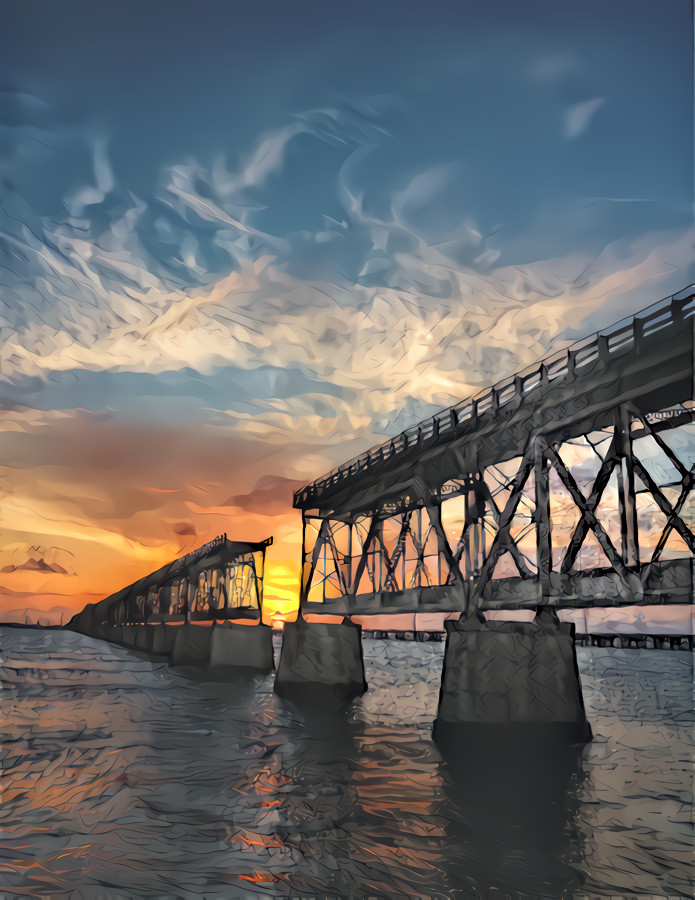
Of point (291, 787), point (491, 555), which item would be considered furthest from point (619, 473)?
point (291, 787)

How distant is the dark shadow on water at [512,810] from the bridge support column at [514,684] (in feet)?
0.69

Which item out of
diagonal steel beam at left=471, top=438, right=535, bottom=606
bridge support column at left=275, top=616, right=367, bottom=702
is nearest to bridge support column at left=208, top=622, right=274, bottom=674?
bridge support column at left=275, top=616, right=367, bottom=702

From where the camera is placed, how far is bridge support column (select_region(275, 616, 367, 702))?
37.6m

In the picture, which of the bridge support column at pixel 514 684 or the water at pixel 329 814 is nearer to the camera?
the water at pixel 329 814

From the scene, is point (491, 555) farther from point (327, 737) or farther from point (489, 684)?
point (327, 737)

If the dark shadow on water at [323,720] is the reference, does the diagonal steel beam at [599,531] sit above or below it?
above

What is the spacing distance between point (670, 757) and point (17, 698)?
1362 inches

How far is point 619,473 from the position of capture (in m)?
16.5

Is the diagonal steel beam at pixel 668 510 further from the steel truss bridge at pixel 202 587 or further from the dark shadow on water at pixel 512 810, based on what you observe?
the steel truss bridge at pixel 202 587

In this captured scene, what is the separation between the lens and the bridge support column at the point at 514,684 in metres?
20.9

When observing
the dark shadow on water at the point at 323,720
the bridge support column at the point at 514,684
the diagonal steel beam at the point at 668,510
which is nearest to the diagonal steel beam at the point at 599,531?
the diagonal steel beam at the point at 668,510

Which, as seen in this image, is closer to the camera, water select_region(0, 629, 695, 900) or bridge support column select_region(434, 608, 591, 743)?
water select_region(0, 629, 695, 900)

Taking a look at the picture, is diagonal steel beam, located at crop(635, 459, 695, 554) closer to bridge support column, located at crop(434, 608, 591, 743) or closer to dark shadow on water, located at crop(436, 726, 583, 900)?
dark shadow on water, located at crop(436, 726, 583, 900)

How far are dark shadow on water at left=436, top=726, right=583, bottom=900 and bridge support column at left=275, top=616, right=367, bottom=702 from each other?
1584cm
